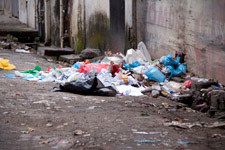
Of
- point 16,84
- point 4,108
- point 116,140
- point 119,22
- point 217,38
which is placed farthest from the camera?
point 119,22

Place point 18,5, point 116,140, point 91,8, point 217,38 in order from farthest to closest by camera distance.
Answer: point 18,5
point 91,8
point 217,38
point 116,140

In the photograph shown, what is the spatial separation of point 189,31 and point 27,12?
12128 millimetres

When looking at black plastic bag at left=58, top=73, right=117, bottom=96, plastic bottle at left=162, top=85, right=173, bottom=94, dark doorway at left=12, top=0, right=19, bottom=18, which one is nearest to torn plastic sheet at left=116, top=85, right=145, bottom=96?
black plastic bag at left=58, top=73, right=117, bottom=96

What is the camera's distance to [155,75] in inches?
257

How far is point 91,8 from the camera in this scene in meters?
10.3

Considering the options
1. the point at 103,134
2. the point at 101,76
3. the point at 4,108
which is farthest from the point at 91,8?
the point at 103,134

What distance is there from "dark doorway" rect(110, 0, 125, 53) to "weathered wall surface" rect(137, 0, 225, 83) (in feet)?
2.46

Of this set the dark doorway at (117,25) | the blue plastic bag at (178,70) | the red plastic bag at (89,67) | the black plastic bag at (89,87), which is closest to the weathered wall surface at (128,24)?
the dark doorway at (117,25)

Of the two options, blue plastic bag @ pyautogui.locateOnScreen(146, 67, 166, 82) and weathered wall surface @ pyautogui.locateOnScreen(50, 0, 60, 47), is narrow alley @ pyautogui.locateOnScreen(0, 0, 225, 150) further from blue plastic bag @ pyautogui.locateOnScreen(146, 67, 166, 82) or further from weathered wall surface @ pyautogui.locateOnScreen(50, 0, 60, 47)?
weathered wall surface @ pyautogui.locateOnScreen(50, 0, 60, 47)

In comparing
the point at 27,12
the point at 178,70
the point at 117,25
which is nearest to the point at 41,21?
the point at 27,12

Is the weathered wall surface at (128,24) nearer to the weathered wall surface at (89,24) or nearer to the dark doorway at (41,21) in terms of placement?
the weathered wall surface at (89,24)

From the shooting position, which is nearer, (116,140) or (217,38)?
(116,140)

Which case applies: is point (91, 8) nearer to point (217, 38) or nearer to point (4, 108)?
point (217, 38)

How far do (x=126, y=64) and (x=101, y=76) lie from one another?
2.94 ft
